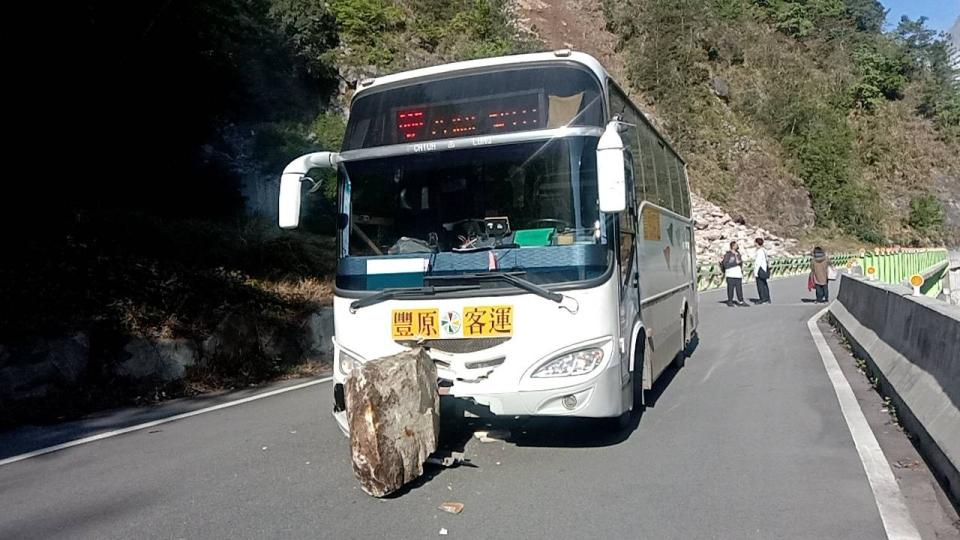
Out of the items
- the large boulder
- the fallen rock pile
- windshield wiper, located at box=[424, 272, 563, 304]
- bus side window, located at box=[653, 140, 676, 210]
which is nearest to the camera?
the large boulder

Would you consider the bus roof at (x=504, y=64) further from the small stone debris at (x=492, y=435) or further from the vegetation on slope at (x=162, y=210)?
the vegetation on slope at (x=162, y=210)

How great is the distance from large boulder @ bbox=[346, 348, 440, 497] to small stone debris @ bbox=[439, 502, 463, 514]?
0.39 metres

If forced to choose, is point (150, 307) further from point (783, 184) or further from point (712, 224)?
point (783, 184)

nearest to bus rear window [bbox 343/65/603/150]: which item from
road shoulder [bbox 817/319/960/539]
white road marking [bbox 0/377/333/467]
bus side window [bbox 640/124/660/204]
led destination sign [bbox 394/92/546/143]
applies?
led destination sign [bbox 394/92/546/143]

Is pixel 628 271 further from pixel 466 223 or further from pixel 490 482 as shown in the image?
pixel 490 482

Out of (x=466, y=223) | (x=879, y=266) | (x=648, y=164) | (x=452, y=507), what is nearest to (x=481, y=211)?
(x=466, y=223)

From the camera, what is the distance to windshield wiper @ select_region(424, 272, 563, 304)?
5.85m

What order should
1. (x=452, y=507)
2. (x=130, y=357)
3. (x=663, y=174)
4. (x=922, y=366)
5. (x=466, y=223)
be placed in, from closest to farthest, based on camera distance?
(x=452, y=507) < (x=466, y=223) < (x=922, y=366) < (x=663, y=174) < (x=130, y=357)

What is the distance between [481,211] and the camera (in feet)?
21.4

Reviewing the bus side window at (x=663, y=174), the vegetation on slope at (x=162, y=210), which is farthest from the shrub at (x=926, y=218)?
the bus side window at (x=663, y=174)

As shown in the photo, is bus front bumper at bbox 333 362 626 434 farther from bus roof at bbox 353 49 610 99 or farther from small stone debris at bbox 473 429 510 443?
bus roof at bbox 353 49 610 99

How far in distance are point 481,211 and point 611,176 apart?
131 centimetres

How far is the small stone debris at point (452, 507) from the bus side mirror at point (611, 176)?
7.43 feet

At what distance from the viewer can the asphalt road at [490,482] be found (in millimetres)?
4781
